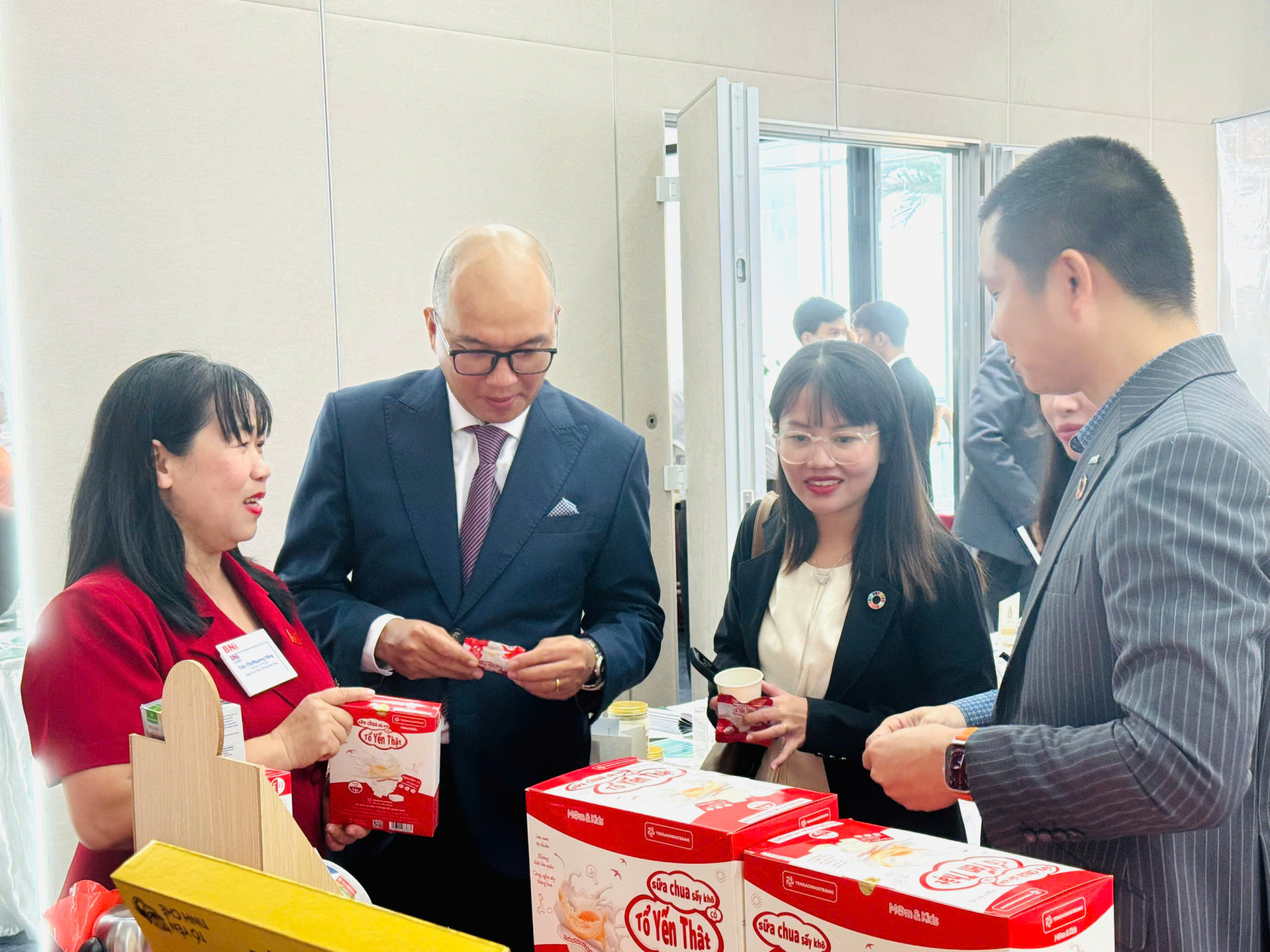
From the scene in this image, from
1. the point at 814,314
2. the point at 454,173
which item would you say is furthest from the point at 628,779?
the point at 814,314

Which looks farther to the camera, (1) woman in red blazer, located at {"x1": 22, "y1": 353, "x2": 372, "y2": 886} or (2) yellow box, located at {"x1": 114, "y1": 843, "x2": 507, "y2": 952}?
(1) woman in red blazer, located at {"x1": 22, "y1": 353, "x2": 372, "y2": 886}

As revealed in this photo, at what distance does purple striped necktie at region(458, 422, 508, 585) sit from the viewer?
203cm

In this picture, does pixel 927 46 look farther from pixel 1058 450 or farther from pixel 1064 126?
pixel 1058 450

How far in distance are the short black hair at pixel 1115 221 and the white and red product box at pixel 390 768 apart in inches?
40.6

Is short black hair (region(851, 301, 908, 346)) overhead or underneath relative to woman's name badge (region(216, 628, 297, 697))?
overhead

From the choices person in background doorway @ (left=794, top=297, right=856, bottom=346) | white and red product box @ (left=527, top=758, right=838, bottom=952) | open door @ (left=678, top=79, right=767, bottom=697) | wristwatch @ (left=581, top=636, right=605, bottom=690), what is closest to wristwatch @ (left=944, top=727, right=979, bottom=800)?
white and red product box @ (left=527, top=758, right=838, bottom=952)

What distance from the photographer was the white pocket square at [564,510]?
2.03m

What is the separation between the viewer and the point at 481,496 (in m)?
2.06

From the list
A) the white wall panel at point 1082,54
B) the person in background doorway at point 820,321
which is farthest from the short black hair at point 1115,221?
the white wall panel at point 1082,54

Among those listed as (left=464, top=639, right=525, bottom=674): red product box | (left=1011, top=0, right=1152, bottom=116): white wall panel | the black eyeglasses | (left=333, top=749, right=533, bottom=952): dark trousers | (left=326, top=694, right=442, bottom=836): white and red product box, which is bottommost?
(left=333, top=749, right=533, bottom=952): dark trousers

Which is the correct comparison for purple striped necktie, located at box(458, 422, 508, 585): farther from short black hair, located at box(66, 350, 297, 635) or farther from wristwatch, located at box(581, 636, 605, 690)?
short black hair, located at box(66, 350, 297, 635)

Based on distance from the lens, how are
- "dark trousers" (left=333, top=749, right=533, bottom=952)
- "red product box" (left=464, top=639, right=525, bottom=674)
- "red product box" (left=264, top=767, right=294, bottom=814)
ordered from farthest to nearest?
"dark trousers" (left=333, top=749, right=533, bottom=952), "red product box" (left=464, top=639, right=525, bottom=674), "red product box" (left=264, top=767, right=294, bottom=814)

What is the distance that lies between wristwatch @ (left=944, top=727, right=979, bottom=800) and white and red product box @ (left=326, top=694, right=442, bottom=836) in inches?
26.8

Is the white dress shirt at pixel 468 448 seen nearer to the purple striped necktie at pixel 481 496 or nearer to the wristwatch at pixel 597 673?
the purple striped necktie at pixel 481 496
